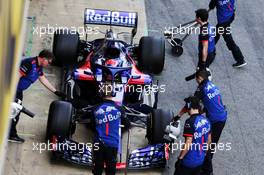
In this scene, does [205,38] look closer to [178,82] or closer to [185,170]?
[178,82]

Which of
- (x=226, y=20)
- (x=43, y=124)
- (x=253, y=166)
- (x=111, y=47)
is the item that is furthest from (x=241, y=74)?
(x=43, y=124)

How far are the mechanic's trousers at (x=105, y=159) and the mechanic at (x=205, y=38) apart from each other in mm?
3114

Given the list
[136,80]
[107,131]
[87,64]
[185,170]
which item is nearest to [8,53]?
[107,131]

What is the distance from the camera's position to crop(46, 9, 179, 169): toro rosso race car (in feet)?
25.9

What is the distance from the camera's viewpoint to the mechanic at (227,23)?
34.7 ft

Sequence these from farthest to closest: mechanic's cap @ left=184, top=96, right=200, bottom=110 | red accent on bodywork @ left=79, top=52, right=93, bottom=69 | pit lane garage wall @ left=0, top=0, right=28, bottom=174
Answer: red accent on bodywork @ left=79, top=52, right=93, bottom=69
mechanic's cap @ left=184, top=96, right=200, bottom=110
pit lane garage wall @ left=0, top=0, right=28, bottom=174

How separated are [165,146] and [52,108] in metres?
1.65

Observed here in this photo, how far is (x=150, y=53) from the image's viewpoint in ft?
31.4

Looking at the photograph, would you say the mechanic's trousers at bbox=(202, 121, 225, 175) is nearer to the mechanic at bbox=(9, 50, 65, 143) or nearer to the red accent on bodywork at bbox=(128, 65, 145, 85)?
the red accent on bodywork at bbox=(128, 65, 145, 85)

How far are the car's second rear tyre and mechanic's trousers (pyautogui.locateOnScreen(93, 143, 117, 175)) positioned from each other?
29.4 inches

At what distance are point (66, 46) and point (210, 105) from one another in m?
2.83

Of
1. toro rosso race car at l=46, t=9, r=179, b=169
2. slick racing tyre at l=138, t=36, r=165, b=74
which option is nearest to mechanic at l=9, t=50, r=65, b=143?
toro rosso race car at l=46, t=9, r=179, b=169

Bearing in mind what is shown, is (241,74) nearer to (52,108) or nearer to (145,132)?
(145,132)

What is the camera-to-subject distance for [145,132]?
895 cm
